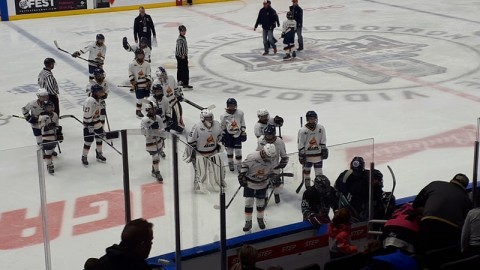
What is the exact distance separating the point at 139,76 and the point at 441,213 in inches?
254

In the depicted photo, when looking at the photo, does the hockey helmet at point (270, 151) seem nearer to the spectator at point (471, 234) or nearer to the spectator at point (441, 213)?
the spectator at point (441, 213)

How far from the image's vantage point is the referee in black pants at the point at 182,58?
11.7 metres

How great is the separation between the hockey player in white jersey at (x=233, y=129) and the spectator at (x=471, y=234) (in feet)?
12.4

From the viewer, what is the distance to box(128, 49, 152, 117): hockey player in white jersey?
10.5 metres

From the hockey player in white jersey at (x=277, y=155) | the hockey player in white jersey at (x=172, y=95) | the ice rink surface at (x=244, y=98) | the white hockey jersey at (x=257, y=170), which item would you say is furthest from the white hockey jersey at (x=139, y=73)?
the white hockey jersey at (x=257, y=170)

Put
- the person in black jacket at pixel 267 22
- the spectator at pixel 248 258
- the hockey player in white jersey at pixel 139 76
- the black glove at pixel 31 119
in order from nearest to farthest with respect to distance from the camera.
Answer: the spectator at pixel 248 258, the black glove at pixel 31 119, the hockey player in white jersey at pixel 139 76, the person in black jacket at pixel 267 22

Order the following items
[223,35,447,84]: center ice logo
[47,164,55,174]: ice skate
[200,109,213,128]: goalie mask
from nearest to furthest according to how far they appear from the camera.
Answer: [47,164,55,174]: ice skate, [200,109,213,128]: goalie mask, [223,35,447,84]: center ice logo

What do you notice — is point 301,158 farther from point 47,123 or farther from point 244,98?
point 244,98

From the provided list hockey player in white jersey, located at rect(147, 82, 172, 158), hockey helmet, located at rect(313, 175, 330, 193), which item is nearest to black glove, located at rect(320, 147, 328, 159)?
hockey helmet, located at rect(313, 175, 330, 193)

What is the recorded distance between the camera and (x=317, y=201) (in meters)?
5.36

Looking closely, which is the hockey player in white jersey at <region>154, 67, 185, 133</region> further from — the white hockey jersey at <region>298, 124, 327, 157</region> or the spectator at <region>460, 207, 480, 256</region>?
the spectator at <region>460, 207, 480, 256</region>

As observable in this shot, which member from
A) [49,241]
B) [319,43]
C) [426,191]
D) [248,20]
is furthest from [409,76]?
[49,241]

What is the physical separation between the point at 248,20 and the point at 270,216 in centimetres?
1305

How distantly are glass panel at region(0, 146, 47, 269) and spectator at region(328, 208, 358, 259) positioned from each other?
173cm
